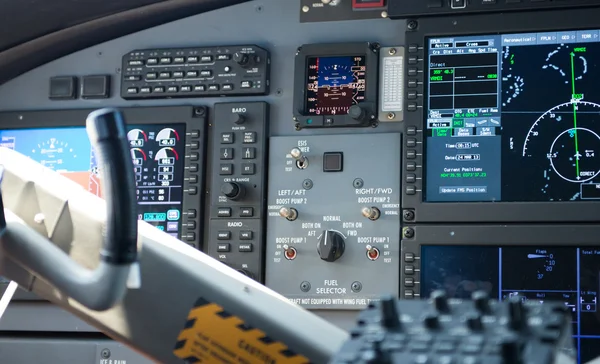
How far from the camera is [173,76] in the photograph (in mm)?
3453

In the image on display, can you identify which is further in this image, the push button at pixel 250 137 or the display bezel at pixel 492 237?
the push button at pixel 250 137

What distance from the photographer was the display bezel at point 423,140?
2.94m

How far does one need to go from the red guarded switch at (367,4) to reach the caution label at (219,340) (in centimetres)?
213

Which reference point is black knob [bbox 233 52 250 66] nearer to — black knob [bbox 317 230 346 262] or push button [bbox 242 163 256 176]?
push button [bbox 242 163 256 176]

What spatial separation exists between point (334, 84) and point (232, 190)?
1.64 feet

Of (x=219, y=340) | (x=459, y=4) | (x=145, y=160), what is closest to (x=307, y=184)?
(x=145, y=160)

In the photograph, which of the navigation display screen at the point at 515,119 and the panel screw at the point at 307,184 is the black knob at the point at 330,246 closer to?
the panel screw at the point at 307,184

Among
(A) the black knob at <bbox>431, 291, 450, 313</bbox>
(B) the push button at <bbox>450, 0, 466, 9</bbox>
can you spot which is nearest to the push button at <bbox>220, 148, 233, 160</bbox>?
(B) the push button at <bbox>450, 0, 466, 9</bbox>

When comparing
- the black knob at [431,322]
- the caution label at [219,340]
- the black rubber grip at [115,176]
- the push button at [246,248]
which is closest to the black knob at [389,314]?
the black knob at [431,322]

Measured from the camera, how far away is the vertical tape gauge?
3189 mm

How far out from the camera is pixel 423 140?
10.1ft

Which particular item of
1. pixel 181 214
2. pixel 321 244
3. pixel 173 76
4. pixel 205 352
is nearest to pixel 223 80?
pixel 173 76

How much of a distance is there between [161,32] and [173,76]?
8.4 inches

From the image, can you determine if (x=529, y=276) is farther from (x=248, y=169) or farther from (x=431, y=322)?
(x=431, y=322)
